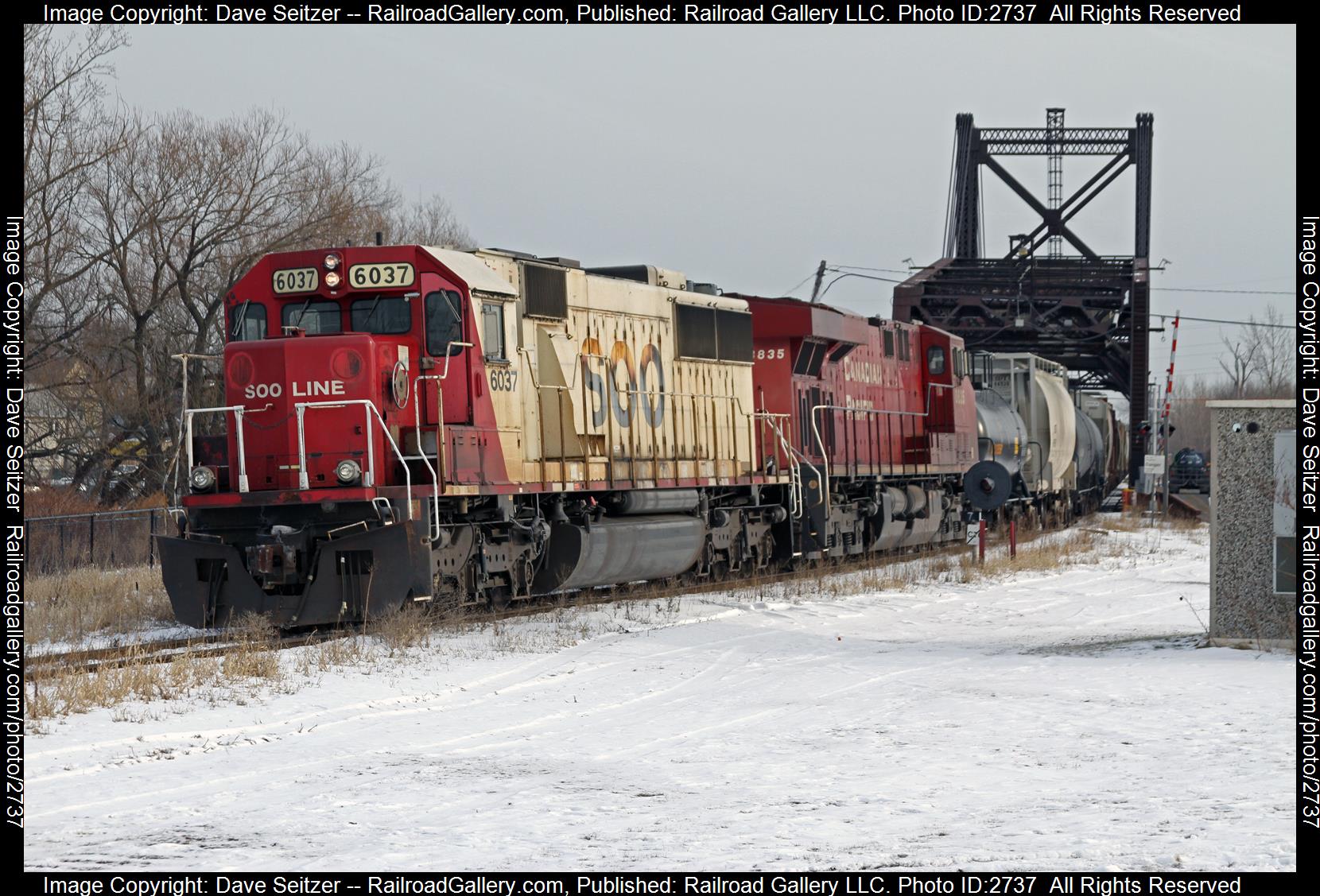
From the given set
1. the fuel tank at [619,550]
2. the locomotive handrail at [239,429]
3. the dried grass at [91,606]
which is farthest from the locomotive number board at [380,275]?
the dried grass at [91,606]

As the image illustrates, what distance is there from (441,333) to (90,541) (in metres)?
12.6

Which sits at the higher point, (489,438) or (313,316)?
(313,316)

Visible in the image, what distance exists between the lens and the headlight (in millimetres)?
13875

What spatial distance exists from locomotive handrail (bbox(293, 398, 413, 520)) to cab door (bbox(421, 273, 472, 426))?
57 cm

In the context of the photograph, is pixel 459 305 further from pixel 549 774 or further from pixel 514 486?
pixel 549 774

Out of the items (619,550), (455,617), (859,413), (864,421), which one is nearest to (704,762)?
(455,617)

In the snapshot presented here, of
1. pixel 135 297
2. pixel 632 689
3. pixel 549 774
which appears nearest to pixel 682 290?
pixel 632 689

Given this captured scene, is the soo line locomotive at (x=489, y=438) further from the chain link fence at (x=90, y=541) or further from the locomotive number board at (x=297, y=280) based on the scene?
the chain link fence at (x=90, y=541)

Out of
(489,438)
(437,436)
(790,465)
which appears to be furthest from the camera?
(790,465)

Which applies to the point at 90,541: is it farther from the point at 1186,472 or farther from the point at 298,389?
the point at 1186,472

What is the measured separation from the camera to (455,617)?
13.8m

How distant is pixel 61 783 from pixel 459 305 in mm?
7564

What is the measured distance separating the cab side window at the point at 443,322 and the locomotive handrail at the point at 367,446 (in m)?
0.96

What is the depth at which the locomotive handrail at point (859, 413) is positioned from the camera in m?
21.4
